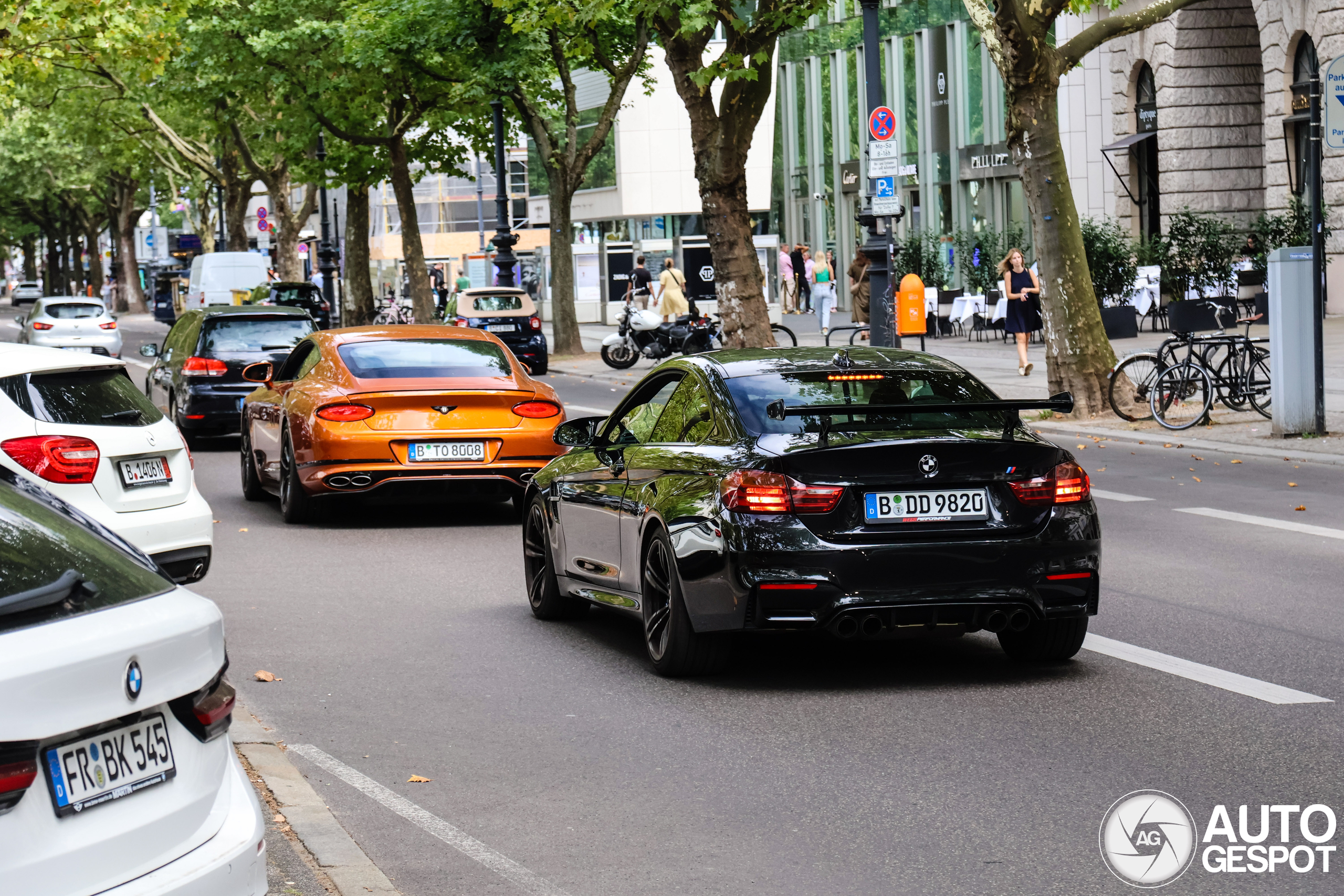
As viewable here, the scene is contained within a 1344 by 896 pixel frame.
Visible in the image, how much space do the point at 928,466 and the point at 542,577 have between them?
9.32ft

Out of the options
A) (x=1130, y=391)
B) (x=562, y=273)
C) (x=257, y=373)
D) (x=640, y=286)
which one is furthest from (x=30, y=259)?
(x=257, y=373)

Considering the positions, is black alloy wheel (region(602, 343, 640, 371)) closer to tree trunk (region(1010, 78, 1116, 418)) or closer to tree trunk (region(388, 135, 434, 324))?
tree trunk (region(388, 135, 434, 324))

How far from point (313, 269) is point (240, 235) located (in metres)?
38.3

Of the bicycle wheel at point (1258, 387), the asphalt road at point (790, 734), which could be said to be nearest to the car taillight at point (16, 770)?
the asphalt road at point (790, 734)

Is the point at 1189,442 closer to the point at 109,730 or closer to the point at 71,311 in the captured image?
the point at 109,730

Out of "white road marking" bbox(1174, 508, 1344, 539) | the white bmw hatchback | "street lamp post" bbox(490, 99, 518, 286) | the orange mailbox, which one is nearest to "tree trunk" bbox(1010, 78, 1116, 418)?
"white road marking" bbox(1174, 508, 1344, 539)

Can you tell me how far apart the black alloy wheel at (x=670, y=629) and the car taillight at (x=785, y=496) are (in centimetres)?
49

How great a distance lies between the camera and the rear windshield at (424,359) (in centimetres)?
1377

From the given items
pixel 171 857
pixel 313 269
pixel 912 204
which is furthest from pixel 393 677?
pixel 313 269

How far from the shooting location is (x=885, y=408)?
24.9 feet

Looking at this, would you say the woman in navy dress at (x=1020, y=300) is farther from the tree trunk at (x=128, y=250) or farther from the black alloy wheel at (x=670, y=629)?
the tree trunk at (x=128, y=250)

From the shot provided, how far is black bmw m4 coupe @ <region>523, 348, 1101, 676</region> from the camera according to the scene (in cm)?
724

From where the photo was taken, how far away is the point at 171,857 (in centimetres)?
351

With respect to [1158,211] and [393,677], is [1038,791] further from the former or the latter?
[1158,211]
